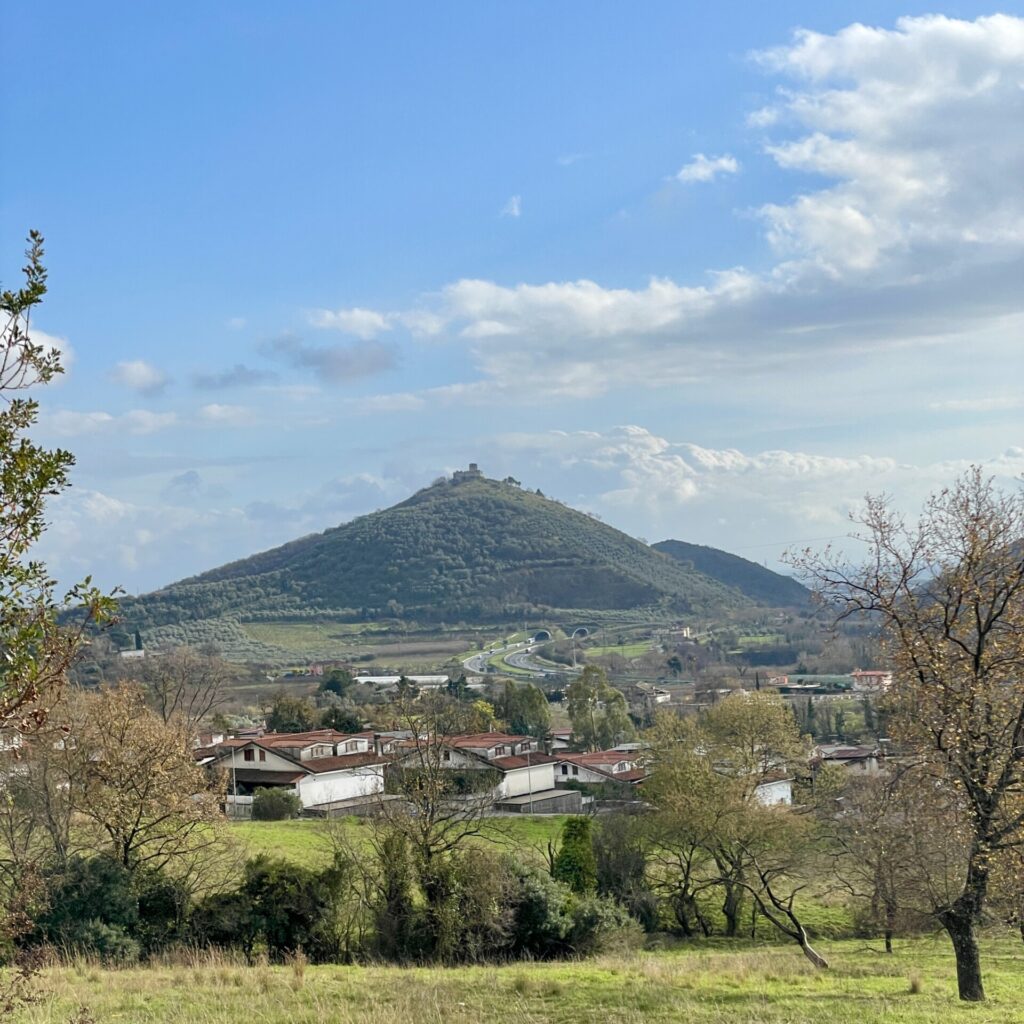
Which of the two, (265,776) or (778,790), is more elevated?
(265,776)

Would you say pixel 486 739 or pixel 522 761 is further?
pixel 486 739

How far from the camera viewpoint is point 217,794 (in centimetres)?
2828

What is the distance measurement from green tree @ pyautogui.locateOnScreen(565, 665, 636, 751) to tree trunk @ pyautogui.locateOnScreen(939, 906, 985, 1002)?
198 ft

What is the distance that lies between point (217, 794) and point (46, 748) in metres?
Answer: 4.91

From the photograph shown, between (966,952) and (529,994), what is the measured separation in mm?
6527

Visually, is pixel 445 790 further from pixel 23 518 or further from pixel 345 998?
pixel 23 518

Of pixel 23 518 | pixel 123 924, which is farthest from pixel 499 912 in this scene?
pixel 23 518

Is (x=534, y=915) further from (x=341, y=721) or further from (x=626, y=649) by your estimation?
(x=626, y=649)

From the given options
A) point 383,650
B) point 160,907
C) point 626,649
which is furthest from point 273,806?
point 383,650

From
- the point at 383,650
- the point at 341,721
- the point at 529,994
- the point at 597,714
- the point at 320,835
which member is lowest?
the point at 383,650

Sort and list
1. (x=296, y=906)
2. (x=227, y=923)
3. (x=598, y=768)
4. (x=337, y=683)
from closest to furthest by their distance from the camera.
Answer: (x=227, y=923) → (x=296, y=906) → (x=598, y=768) → (x=337, y=683)

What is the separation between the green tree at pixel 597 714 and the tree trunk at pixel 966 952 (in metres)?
60.3

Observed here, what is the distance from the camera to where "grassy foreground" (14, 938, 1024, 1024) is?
13039 mm

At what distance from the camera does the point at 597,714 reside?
77.9 m
